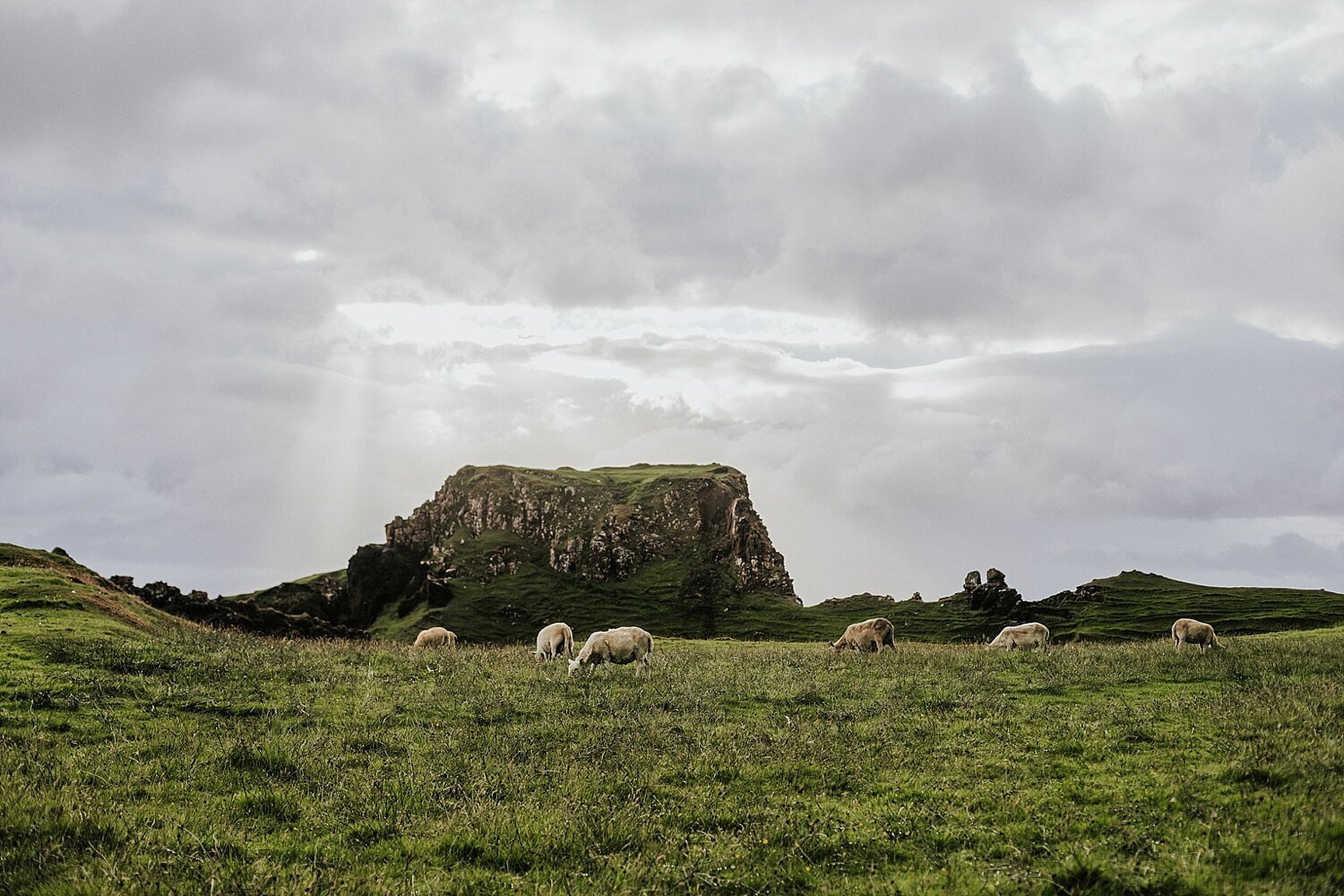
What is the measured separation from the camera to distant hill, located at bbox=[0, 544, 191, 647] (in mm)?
28984

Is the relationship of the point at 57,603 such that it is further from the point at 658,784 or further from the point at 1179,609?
the point at 1179,609

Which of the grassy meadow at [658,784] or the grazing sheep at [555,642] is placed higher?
the grassy meadow at [658,784]

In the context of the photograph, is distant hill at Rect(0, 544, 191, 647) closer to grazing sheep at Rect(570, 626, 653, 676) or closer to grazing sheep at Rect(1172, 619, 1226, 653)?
grazing sheep at Rect(570, 626, 653, 676)

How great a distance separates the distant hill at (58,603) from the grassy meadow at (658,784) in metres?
8.08

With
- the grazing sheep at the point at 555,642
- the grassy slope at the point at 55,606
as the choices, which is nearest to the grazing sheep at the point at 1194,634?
the grazing sheep at the point at 555,642

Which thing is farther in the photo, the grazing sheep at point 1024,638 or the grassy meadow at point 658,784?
the grazing sheep at point 1024,638

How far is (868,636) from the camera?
126ft

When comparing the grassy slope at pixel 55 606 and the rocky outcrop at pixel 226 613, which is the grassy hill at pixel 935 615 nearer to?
the grassy slope at pixel 55 606

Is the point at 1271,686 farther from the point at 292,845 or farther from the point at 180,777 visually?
the point at 180,777

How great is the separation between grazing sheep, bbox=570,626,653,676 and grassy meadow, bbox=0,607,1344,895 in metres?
4.00

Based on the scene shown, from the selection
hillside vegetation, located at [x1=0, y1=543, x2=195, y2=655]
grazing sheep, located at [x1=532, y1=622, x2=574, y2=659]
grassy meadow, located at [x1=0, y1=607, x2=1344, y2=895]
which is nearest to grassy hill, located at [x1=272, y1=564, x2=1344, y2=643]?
hillside vegetation, located at [x1=0, y1=543, x2=195, y2=655]

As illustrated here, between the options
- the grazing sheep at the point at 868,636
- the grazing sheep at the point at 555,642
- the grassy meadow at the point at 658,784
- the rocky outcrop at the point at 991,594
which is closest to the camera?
the grassy meadow at the point at 658,784

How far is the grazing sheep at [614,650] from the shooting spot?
86.5 feet

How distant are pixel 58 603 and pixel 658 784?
35.2 meters
